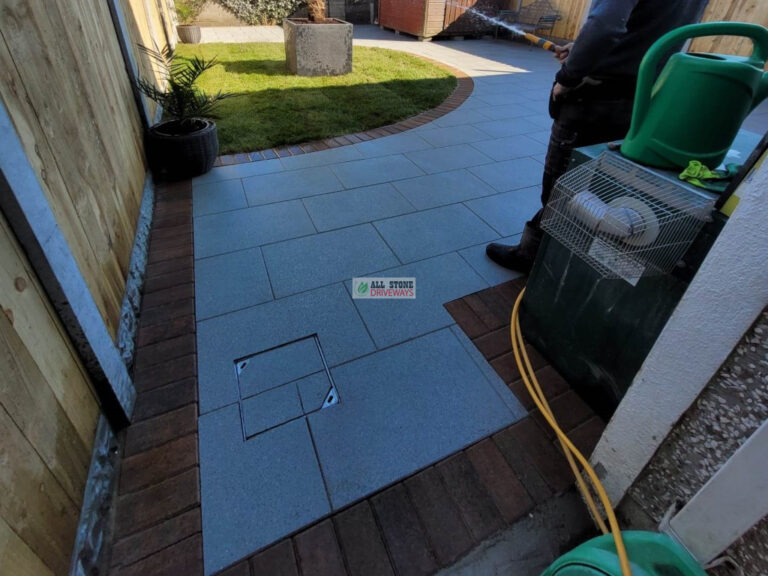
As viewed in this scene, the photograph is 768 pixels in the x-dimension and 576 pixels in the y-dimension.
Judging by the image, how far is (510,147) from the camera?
12.0 feet

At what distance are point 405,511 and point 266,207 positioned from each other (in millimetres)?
2081

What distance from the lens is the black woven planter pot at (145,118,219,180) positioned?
9.15 feet

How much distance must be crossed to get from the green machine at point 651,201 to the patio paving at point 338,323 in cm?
48

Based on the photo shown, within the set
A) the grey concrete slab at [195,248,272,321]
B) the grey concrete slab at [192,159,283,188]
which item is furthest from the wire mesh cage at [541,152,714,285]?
the grey concrete slab at [192,159,283,188]

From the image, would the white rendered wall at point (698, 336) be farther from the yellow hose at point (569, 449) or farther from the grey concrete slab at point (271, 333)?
the grey concrete slab at point (271, 333)

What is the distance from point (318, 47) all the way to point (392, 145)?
2579mm

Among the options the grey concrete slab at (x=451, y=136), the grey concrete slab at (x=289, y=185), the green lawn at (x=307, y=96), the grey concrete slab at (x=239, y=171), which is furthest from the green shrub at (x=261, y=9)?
the grey concrete slab at (x=289, y=185)

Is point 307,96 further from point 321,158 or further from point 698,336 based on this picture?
point 698,336

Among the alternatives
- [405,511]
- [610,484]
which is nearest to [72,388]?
[405,511]

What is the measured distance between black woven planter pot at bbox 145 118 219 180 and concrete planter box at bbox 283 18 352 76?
2.76 meters

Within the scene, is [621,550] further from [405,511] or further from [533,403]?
[533,403]

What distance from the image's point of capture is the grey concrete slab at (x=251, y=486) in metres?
1.14

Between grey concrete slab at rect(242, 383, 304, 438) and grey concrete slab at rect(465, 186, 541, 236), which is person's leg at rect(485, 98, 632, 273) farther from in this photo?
grey concrete slab at rect(242, 383, 304, 438)

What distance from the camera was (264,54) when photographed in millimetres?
6375
